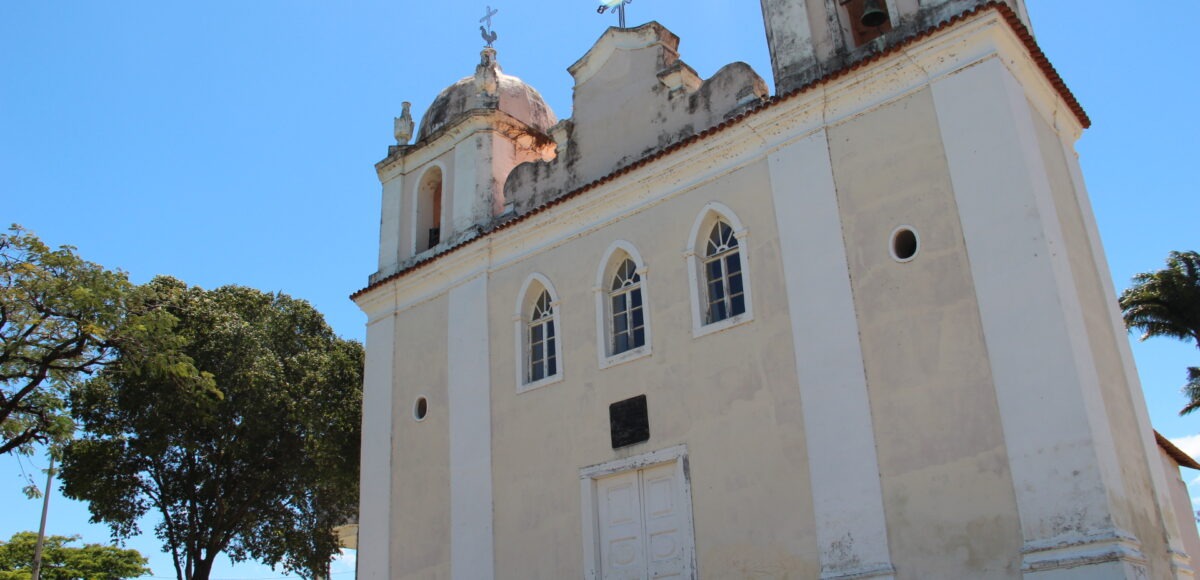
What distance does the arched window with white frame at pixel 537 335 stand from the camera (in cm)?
1369

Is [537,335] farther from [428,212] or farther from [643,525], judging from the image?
[428,212]

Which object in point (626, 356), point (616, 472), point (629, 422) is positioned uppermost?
point (626, 356)

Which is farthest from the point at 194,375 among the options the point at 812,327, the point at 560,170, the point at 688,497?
Result: the point at 812,327

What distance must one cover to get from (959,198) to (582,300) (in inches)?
Answer: 203

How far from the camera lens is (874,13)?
11945mm

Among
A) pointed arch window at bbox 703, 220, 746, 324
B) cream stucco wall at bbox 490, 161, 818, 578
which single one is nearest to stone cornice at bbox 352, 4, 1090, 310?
cream stucco wall at bbox 490, 161, 818, 578

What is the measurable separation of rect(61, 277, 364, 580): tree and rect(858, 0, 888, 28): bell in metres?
14.8

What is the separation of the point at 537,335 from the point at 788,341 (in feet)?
14.0

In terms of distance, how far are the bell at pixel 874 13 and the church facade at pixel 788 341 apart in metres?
0.03

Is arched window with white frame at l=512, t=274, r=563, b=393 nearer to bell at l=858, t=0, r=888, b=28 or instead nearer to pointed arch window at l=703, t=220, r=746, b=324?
pointed arch window at l=703, t=220, r=746, b=324

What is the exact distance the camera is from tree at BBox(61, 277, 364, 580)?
2136 centimetres

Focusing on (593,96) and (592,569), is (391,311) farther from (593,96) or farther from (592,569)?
(592,569)

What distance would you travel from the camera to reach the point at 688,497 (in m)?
11.5

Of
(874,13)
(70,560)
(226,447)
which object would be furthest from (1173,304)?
(70,560)
